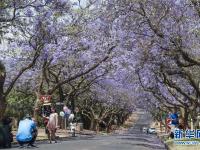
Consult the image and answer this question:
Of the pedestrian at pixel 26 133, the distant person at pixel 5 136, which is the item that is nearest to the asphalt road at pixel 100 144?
the pedestrian at pixel 26 133

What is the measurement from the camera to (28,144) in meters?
23.7

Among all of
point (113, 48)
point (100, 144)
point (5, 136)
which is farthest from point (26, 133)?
point (113, 48)

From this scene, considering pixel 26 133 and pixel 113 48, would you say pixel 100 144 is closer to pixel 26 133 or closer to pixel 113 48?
pixel 26 133

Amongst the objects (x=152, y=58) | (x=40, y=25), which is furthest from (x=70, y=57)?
(x=152, y=58)

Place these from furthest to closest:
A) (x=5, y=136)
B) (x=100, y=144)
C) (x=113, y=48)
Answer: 1. (x=113, y=48)
2. (x=100, y=144)
3. (x=5, y=136)

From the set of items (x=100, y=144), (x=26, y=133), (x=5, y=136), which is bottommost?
(x=100, y=144)

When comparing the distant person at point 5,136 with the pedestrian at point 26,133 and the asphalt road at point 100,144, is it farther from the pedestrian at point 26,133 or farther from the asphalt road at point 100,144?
the asphalt road at point 100,144

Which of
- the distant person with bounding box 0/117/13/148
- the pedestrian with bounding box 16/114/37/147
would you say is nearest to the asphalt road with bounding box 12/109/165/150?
the pedestrian with bounding box 16/114/37/147

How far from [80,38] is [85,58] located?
11.5 feet

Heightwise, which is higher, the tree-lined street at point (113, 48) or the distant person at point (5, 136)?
the tree-lined street at point (113, 48)

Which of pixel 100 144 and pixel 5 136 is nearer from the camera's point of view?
pixel 5 136

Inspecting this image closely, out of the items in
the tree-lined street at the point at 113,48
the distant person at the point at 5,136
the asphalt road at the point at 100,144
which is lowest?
the asphalt road at the point at 100,144

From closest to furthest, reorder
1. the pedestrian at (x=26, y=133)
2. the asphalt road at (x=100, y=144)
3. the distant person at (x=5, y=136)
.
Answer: the asphalt road at (x=100, y=144) → the pedestrian at (x=26, y=133) → the distant person at (x=5, y=136)

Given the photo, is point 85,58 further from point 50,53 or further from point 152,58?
point 152,58
